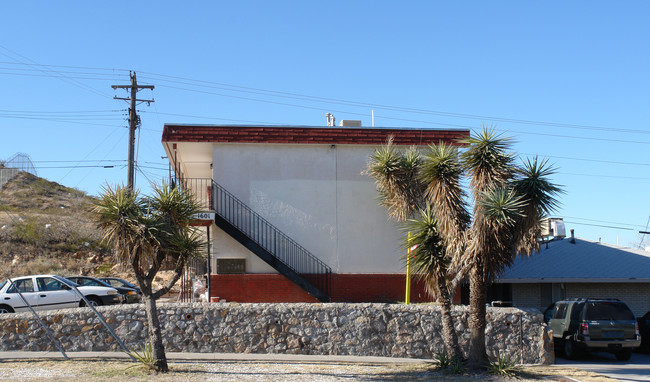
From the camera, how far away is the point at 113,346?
14.9 metres

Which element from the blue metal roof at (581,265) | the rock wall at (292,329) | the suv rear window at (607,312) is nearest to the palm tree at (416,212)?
the rock wall at (292,329)

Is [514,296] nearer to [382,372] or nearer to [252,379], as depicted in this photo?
[382,372]

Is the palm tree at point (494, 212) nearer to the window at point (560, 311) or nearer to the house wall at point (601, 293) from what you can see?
the window at point (560, 311)

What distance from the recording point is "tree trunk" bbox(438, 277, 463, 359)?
13.5 m

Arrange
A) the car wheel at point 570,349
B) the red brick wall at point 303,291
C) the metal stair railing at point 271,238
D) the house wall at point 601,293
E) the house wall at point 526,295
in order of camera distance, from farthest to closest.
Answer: the house wall at point 526,295 < the house wall at point 601,293 < the metal stair railing at point 271,238 < the red brick wall at point 303,291 < the car wheel at point 570,349

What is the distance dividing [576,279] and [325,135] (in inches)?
438

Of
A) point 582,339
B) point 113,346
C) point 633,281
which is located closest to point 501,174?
point 582,339

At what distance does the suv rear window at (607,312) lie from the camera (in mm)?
16656

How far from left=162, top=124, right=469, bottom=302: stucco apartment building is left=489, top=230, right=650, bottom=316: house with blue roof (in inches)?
231

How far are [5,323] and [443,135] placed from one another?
14297 mm

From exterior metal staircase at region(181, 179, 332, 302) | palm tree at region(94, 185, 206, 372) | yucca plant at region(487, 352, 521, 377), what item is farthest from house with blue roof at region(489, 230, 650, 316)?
palm tree at region(94, 185, 206, 372)

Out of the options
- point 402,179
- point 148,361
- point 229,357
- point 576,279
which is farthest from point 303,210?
point 576,279

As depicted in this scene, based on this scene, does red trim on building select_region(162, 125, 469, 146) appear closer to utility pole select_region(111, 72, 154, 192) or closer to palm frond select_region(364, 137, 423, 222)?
palm frond select_region(364, 137, 423, 222)

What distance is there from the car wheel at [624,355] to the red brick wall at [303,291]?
6.24 m
